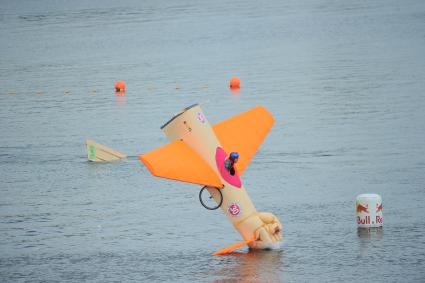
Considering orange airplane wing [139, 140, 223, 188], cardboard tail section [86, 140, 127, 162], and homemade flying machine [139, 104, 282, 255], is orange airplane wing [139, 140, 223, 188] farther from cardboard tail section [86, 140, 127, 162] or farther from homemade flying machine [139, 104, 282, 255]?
cardboard tail section [86, 140, 127, 162]

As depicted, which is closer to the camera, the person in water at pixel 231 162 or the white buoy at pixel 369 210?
the person in water at pixel 231 162

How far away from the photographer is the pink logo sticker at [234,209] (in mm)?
20469

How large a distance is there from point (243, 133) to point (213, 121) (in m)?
14.1

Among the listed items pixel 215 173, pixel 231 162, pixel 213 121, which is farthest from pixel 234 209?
pixel 213 121

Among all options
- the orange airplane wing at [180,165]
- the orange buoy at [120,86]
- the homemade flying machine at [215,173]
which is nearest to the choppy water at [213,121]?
the homemade flying machine at [215,173]

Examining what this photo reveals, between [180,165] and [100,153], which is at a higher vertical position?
[100,153]

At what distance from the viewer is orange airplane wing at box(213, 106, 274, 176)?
2150 cm

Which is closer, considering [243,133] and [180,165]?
[180,165]

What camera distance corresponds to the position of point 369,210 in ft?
71.3

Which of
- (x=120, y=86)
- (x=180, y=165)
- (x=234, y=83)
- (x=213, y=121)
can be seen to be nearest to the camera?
(x=180, y=165)

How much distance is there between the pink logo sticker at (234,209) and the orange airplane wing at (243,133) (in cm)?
78

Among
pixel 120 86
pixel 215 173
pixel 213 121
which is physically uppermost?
pixel 120 86

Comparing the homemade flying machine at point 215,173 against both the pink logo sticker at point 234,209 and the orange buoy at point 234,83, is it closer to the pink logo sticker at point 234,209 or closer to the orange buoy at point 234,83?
the pink logo sticker at point 234,209

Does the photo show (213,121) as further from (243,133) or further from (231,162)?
(231,162)
